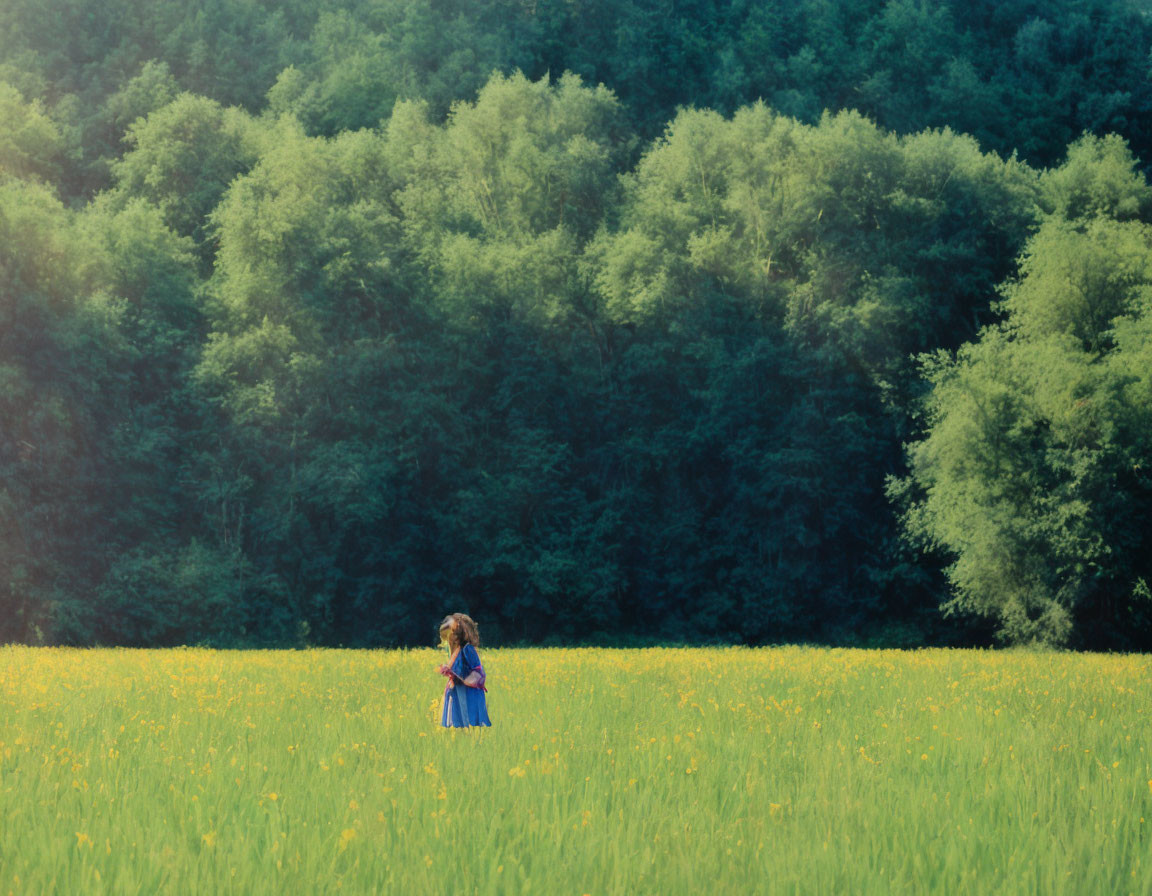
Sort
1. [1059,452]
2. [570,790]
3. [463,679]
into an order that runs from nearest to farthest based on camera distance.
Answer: [570,790] → [463,679] → [1059,452]

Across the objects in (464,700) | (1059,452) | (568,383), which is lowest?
(464,700)

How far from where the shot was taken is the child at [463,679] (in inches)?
380

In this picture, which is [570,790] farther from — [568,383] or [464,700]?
[568,383]

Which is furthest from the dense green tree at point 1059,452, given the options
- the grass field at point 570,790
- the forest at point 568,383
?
the grass field at point 570,790

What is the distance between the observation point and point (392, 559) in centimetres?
3938

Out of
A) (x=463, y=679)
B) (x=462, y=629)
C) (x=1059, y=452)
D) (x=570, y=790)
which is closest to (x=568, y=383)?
(x=1059, y=452)

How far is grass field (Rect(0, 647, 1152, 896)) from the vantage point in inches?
205

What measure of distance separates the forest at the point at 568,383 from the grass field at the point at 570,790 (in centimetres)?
2142

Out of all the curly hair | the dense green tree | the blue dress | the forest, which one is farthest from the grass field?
the forest

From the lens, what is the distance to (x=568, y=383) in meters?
43.1

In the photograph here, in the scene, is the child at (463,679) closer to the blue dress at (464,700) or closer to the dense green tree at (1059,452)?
the blue dress at (464,700)

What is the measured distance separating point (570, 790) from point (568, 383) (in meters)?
36.3

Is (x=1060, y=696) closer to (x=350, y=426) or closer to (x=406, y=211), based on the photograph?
(x=350, y=426)

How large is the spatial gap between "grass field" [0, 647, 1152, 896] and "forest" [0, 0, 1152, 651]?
70.3ft
